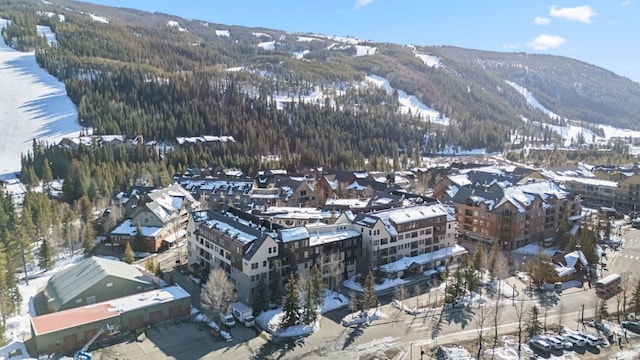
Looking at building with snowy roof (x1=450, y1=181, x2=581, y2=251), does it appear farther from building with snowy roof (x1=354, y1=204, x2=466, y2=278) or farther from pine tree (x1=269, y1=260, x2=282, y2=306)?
pine tree (x1=269, y1=260, x2=282, y2=306)

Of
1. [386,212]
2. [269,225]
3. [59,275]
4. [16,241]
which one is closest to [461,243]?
[386,212]

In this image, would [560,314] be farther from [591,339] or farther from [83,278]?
[83,278]

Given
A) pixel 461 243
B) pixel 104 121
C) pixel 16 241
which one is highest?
pixel 104 121

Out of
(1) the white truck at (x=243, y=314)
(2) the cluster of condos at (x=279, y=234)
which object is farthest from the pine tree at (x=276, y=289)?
(1) the white truck at (x=243, y=314)

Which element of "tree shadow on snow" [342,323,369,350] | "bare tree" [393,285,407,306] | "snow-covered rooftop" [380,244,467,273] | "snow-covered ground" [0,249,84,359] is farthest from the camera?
"snow-covered rooftop" [380,244,467,273]

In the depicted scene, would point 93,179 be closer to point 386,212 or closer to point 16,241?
point 16,241

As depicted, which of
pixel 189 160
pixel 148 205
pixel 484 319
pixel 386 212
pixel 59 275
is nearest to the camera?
pixel 484 319

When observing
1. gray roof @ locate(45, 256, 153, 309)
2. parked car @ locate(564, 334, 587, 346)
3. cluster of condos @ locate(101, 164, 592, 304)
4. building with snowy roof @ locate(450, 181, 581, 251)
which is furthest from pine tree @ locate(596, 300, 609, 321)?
gray roof @ locate(45, 256, 153, 309)
